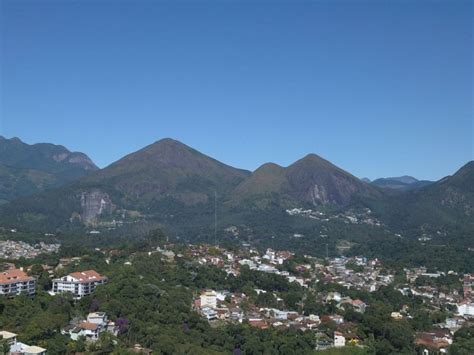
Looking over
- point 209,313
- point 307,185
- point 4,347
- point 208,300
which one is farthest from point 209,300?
point 307,185

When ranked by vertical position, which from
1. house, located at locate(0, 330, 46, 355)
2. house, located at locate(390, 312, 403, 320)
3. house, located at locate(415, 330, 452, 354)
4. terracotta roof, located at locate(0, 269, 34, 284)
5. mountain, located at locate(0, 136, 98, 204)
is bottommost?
house, located at locate(415, 330, 452, 354)

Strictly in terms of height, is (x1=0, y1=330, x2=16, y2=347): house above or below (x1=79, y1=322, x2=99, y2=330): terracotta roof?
above

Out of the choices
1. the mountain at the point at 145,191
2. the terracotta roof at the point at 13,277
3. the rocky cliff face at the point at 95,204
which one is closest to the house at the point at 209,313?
the terracotta roof at the point at 13,277

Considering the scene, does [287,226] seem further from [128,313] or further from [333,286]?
[128,313]

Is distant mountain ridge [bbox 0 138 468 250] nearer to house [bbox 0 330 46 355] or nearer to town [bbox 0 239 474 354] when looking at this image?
town [bbox 0 239 474 354]

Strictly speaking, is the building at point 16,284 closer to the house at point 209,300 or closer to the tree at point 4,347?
the tree at point 4,347

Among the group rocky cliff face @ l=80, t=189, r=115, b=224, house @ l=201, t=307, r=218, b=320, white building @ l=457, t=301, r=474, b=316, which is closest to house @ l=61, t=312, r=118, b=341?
house @ l=201, t=307, r=218, b=320

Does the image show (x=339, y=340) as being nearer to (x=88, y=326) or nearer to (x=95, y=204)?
(x=88, y=326)
